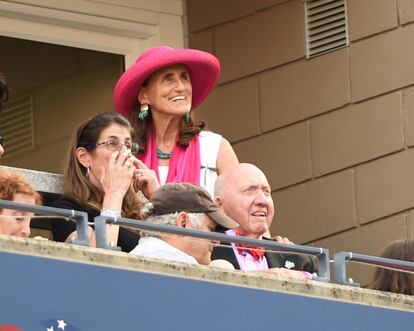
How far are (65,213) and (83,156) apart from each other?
60.0 inches

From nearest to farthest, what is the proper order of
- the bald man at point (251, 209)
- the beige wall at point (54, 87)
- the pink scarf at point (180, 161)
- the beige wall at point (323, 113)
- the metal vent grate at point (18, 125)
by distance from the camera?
the bald man at point (251, 209), the pink scarf at point (180, 161), the beige wall at point (323, 113), the beige wall at point (54, 87), the metal vent grate at point (18, 125)

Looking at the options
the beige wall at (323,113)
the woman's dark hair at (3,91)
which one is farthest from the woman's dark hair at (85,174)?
the beige wall at (323,113)

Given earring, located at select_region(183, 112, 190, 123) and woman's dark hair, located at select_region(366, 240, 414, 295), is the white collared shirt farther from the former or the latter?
earring, located at select_region(183, 112, 190, 123)

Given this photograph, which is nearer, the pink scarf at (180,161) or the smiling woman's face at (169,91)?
the pink scarf at (180,161)

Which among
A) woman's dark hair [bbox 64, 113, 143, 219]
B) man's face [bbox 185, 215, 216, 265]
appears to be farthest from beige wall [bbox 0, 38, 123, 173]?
man's face [bbox 185, 215, 216, 265]

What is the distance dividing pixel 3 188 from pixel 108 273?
3.05 ft

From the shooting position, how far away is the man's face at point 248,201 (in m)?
8.88

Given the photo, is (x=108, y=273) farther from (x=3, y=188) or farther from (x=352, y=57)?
(x=352, y=57)

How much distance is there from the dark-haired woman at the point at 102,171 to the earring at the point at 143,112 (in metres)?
0.55

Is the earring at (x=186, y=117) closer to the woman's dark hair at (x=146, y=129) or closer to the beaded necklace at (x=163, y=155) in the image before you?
the woman's dark hair at (x=146, y=129)

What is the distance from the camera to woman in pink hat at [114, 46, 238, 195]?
370 inches

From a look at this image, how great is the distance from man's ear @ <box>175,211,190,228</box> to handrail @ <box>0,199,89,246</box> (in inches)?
26.5

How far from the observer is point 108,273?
7.39 meters

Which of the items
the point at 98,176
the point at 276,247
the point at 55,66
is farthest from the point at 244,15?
the point at 276,247
